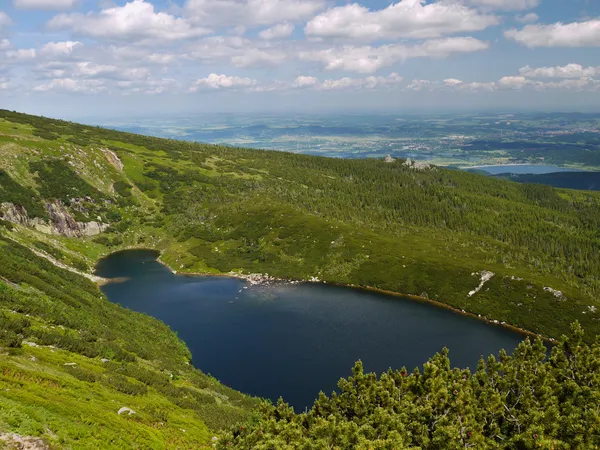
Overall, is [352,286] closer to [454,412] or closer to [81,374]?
[454,412]

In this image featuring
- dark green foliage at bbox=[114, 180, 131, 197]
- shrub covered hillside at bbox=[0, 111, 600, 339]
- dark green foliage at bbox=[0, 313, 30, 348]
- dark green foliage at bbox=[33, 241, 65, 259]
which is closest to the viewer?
dark green foliage at bbox=[0, 313, 30, 348]

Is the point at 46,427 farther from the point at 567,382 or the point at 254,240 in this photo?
the point at 254,240

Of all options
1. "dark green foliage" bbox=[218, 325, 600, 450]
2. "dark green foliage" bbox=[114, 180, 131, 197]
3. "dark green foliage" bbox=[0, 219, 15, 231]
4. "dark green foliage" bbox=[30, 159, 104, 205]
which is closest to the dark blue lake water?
"dark green foliage" bbox=[218, 325, 600, 450]

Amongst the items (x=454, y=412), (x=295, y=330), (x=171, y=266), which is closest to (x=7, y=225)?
(x=171, y=266)

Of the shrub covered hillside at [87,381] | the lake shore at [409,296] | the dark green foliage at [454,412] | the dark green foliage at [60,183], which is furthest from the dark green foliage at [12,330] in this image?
the dark green foliage at [60,183]

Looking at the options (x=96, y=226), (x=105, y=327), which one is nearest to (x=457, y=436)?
(x=105, y=327)

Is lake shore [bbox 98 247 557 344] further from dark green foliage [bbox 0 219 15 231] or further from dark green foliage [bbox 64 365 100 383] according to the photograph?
dark green foliage [bbox 64 365 100 383]
